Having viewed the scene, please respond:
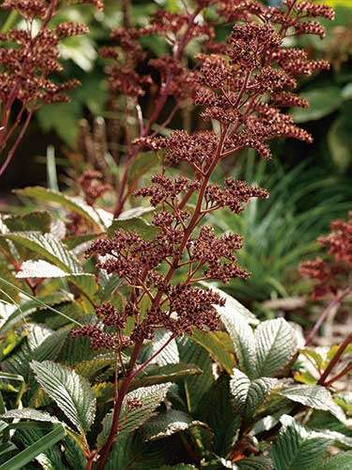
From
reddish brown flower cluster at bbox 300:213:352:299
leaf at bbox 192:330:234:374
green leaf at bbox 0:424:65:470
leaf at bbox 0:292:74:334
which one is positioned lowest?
green leaf at bbox 0:424:65:470

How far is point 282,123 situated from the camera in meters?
1.75

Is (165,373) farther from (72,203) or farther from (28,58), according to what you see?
(28,58)

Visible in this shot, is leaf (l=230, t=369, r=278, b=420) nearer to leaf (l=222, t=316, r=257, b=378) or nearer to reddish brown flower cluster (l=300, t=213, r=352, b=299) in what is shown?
leaf (l=222, t=316, r=257, b=378)

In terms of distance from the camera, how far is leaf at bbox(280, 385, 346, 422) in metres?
1.85

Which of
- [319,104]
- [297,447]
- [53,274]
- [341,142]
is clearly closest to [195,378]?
[297,447]

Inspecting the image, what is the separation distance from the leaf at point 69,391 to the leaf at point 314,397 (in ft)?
1.37

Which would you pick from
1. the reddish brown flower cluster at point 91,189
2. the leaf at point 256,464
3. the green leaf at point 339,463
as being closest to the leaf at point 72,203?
the reddish brown flower cluster at point 91,189

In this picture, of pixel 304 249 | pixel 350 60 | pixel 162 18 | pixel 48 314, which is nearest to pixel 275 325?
pixel 48 314

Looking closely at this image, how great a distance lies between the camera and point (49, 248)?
204 cm

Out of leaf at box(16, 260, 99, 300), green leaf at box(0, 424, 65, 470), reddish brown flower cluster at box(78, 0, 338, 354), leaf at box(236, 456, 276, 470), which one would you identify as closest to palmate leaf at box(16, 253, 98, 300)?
leaf at box(16, 260, 99, 300)

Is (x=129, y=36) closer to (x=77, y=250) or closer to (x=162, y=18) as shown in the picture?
(x=162, y=18)

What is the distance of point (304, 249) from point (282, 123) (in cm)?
252

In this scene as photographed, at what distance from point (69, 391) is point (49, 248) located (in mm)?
420

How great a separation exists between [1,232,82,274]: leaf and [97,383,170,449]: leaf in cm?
42
